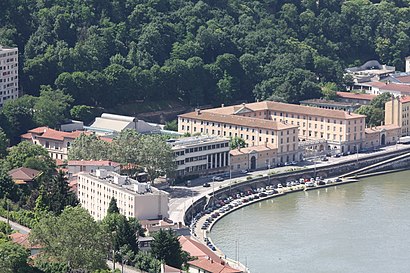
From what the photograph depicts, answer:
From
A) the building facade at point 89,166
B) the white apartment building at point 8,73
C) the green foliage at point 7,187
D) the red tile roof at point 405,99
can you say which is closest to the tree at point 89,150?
the building facade at point 89,166

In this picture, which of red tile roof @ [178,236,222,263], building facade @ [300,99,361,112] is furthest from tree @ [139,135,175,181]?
building facade @ [300,99,361,112]

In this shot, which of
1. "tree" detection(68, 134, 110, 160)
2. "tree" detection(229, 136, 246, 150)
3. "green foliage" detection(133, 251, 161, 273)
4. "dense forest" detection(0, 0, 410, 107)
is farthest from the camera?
"dense forest" detection(0, 0, 410, 107)

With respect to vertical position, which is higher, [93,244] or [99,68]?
[99,68]

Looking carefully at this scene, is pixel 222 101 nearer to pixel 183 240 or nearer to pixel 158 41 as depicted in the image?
pixel 158 41

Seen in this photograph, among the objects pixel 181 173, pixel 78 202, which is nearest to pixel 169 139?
pixel 181 173

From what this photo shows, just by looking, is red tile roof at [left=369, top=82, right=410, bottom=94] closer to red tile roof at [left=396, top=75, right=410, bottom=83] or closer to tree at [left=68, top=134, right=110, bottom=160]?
red tile roof at [left=396, top=75, right=410, bottom=83]

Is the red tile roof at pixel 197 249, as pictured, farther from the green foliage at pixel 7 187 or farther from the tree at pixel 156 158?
the tree at pixel 156 158

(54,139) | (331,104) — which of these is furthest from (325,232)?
(331,104)
